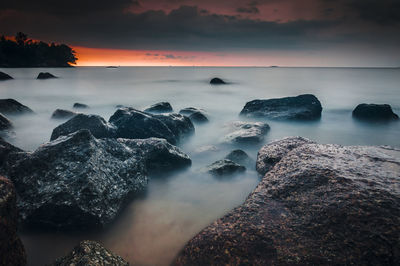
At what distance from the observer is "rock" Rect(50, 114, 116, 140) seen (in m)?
5.55

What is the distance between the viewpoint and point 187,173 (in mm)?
5031

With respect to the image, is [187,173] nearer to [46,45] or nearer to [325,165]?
[325,165]

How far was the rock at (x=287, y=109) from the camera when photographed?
10336mm

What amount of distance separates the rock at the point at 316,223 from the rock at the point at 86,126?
13.0 ft

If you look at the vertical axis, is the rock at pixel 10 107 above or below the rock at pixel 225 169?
below

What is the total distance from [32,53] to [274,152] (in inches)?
4084

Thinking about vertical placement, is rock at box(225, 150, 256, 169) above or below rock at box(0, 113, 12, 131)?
above

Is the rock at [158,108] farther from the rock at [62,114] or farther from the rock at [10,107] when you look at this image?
the rock at [10,107]

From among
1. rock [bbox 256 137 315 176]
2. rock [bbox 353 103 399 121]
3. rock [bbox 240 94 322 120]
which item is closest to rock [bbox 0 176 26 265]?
rock [bbox 256 137 315 176]

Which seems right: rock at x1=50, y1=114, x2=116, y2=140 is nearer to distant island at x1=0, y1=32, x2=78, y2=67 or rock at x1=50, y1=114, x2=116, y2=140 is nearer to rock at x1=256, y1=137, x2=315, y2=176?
rock at x1=256, y1=137, x2=315, y2=176

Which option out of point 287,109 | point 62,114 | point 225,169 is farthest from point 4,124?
point 287,109

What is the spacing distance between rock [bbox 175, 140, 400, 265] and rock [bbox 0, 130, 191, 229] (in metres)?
1.33

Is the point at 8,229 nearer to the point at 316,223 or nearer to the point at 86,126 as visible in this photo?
the point at 316,223

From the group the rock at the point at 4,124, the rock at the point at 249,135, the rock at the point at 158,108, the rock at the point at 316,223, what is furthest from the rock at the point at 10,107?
the rock at the point at 316,223
